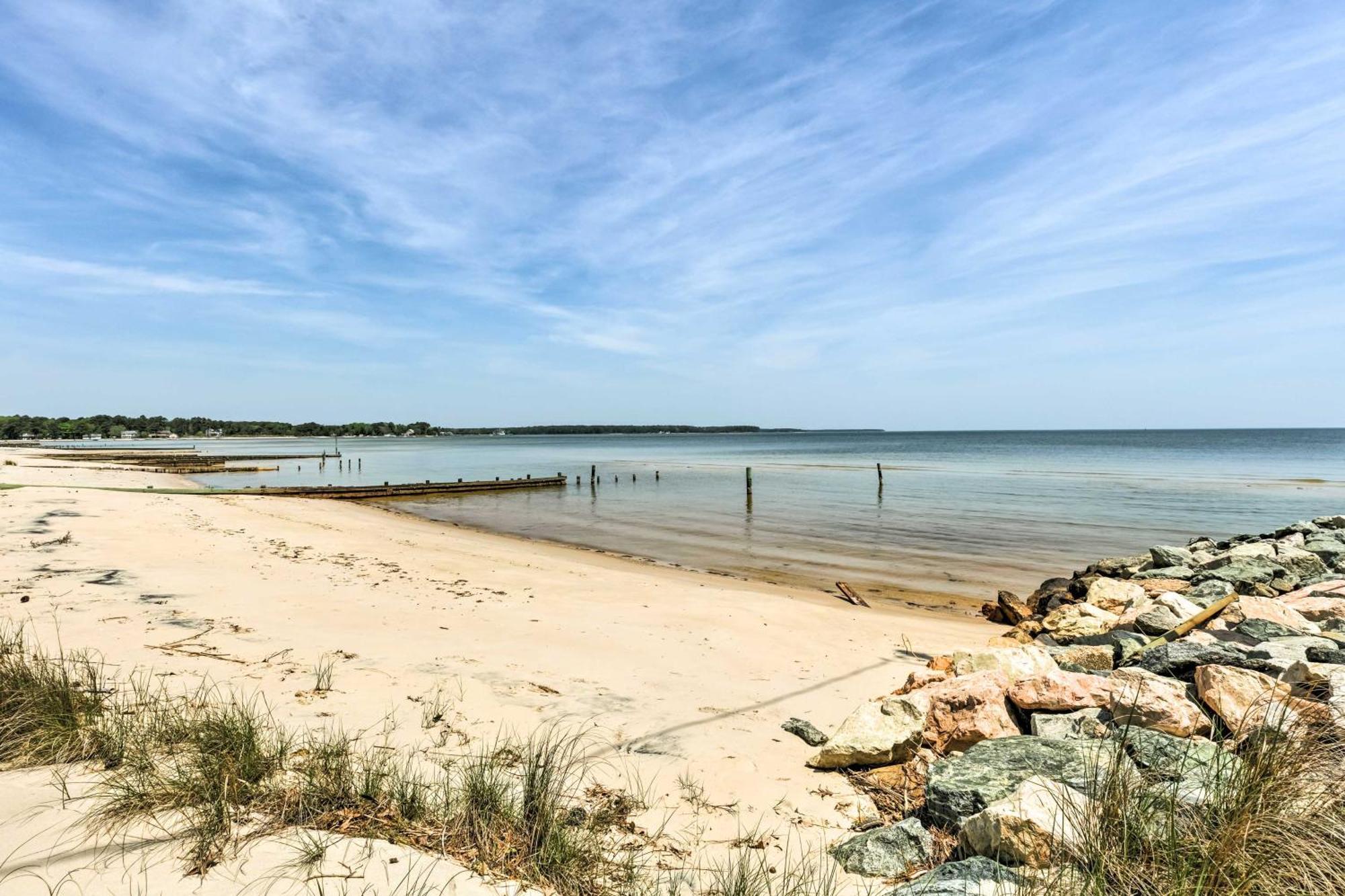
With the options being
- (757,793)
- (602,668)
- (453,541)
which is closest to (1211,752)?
(757,793)

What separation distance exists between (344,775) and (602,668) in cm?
339

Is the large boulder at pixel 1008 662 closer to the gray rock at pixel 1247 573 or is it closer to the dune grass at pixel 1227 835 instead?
the dune grass at pixel 1227 835

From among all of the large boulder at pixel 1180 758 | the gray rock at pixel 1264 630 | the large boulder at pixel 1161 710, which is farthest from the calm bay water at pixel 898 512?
the large boulder at pixel 1180 758

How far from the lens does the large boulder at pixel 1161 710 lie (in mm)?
4113

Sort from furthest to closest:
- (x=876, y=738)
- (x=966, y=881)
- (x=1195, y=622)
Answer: (x=1195, y=622), (x=876, y=738), (x=966, y=881)

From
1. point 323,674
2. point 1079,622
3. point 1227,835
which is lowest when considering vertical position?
point 1079,622

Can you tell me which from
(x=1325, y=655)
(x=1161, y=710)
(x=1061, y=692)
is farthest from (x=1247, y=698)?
(x=1325, y=655)

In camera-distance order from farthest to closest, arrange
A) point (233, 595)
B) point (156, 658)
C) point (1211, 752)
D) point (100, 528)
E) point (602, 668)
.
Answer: point (100, 528), point (233, 595), point (602, 668), point (156, 658), point (1211, 752)

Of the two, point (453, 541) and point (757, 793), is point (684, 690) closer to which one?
point (757, 793)

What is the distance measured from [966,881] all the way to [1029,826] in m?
0.43

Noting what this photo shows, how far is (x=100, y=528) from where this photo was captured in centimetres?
1309

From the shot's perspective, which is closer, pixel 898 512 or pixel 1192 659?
pixel 1192 659

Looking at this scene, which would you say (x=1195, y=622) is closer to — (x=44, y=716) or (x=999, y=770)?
(x=999, y=770)

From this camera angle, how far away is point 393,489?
3353cm
